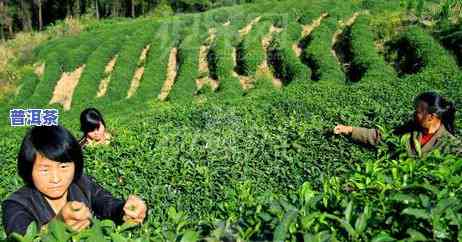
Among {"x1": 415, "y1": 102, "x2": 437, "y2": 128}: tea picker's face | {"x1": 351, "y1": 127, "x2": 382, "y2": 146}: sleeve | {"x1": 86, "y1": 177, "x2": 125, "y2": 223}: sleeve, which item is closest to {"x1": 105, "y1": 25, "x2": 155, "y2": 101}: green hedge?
{"x1": 351, "y1": 127, "x2": 382, "y2": 146}: sleeve

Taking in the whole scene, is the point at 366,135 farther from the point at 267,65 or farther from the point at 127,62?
the point at 127,62

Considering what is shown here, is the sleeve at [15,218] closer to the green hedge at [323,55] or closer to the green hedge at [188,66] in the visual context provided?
the green hedge at [323,55]

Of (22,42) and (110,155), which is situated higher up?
(110,155)

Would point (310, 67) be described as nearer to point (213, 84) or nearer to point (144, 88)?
point (213, 84)

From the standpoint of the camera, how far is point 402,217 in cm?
191

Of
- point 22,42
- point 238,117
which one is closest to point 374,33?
point 238,117

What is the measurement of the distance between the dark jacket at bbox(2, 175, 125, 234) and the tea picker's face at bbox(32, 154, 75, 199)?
0.17 feet

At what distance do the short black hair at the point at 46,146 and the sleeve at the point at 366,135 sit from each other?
2.65 meters

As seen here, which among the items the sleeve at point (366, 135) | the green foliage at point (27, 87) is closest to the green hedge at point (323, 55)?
the green foliage at point (27, 87)

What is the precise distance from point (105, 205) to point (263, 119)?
7063 mm

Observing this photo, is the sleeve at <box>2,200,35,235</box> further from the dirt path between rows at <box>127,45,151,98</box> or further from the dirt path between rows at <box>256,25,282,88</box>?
the dirt path between rows at <box>127,45,151,98</box>

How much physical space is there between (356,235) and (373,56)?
760 inches

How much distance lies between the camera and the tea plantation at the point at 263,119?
77.8 inches

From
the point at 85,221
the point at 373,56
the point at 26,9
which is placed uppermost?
the point at 85,221
